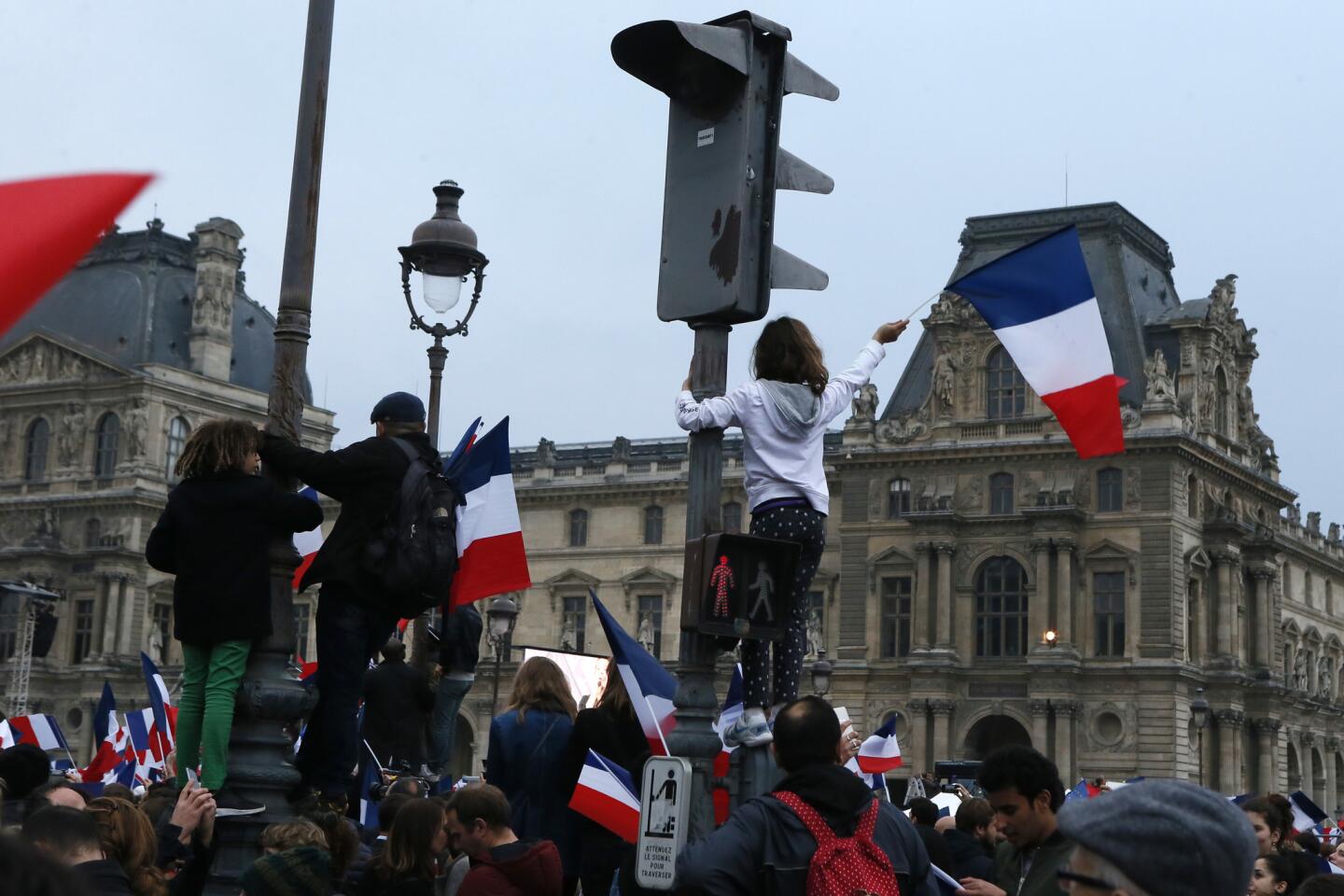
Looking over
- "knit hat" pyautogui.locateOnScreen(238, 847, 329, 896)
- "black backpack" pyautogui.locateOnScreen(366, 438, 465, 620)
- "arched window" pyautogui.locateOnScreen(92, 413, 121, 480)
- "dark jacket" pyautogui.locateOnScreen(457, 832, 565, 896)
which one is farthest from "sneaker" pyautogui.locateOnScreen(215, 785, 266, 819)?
"arched window" pyautogui.locateOnScreen(92, 413, 121, 480)

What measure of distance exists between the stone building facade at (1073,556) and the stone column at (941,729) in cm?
7

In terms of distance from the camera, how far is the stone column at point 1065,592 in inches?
2205

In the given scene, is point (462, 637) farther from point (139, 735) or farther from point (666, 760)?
point (666, 760)

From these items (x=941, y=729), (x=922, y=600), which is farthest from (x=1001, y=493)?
(x=941, y=729)

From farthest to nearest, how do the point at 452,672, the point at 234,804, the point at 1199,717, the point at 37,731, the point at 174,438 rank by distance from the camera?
the point at 174,438
the point at 1199,717
the point at 37,731
the point at 452,672
the point at 234,804

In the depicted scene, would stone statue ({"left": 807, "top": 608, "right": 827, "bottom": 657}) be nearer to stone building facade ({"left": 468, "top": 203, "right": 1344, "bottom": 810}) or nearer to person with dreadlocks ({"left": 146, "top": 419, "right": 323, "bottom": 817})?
stone building facade ({"left": 468, "top": 203, "right": 1344, "bottom": 810})

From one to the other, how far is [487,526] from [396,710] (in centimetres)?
154

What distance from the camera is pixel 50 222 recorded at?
2633 mm

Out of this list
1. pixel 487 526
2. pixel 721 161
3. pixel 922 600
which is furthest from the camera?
pixel 922 600

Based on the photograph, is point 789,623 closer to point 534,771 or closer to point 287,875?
point 534,771

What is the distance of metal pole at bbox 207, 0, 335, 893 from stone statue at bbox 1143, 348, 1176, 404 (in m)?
51.9

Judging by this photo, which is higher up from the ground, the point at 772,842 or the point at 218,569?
the point at 218,569

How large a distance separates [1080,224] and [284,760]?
195ft

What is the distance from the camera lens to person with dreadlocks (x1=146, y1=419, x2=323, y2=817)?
24.1 ft
